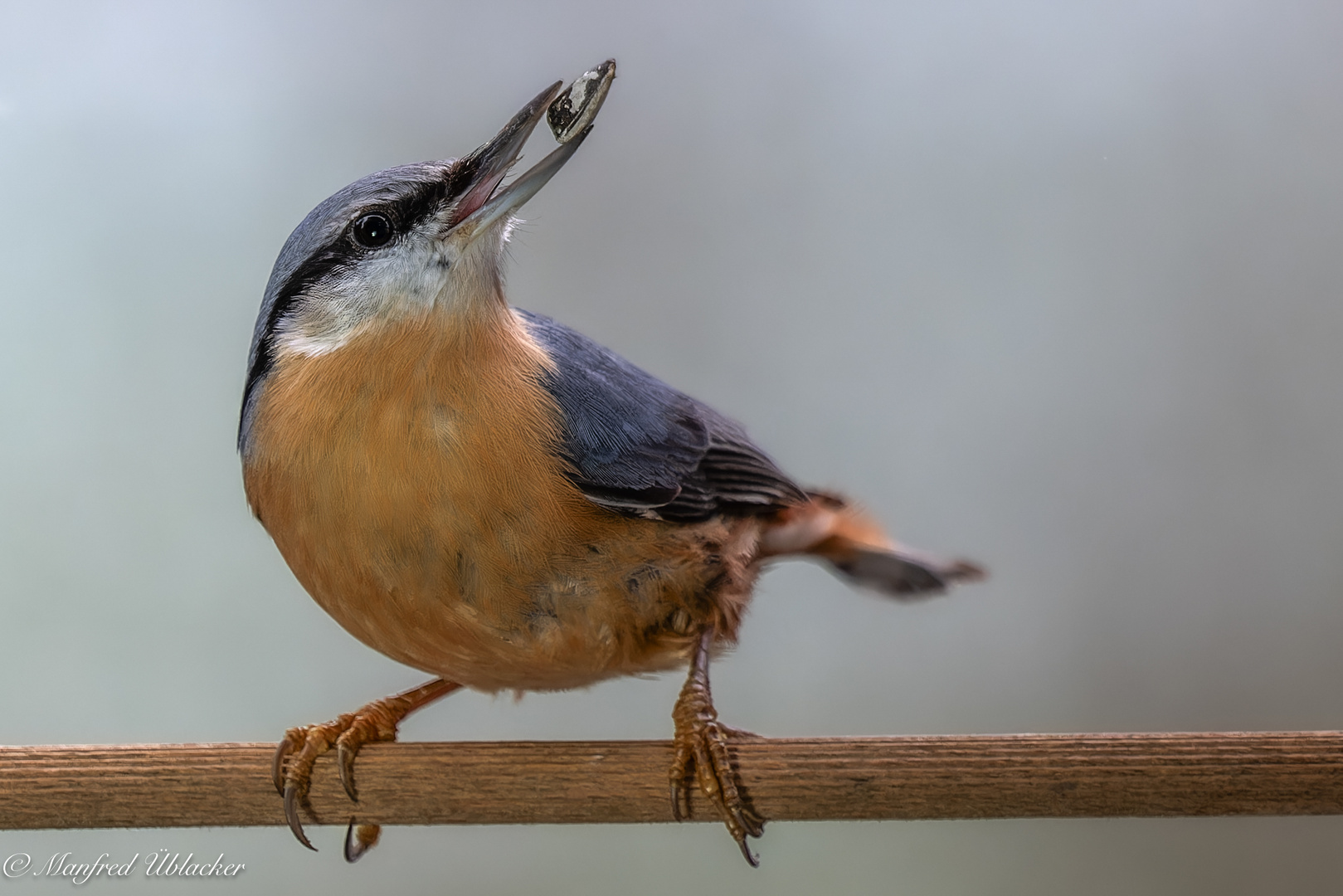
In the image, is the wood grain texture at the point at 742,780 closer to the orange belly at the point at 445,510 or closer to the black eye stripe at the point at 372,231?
the orange belly at the point at 445,510

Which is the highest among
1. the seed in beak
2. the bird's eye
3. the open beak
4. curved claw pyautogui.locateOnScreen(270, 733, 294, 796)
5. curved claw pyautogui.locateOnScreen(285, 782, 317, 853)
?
the seed in beak

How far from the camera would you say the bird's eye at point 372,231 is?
1.59m

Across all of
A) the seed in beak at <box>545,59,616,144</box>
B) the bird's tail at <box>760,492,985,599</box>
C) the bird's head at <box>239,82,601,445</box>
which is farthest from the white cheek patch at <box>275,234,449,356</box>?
the bird's tail at <box>760,492,985,599</box>

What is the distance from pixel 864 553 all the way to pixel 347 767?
1.15 m

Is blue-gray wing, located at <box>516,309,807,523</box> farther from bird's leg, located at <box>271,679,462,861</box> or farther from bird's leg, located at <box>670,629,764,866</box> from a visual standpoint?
bird's leg, located at <box>271,679,462,861</box>

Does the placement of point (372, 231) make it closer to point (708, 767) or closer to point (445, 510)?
point (445, 510)

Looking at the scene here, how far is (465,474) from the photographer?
159 centimetres

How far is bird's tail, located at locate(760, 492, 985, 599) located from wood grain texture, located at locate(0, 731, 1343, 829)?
54 centimetres

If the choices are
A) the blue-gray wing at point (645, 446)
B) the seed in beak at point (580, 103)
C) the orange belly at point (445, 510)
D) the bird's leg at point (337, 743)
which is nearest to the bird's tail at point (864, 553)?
the blue-gray wing at point (645, 446)

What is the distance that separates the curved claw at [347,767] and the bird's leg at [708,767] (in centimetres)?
57

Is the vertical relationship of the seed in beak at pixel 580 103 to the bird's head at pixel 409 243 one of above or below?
above

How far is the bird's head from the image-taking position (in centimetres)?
157

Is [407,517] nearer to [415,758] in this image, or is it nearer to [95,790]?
[415,758]

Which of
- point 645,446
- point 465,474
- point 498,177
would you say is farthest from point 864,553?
point 498,177
